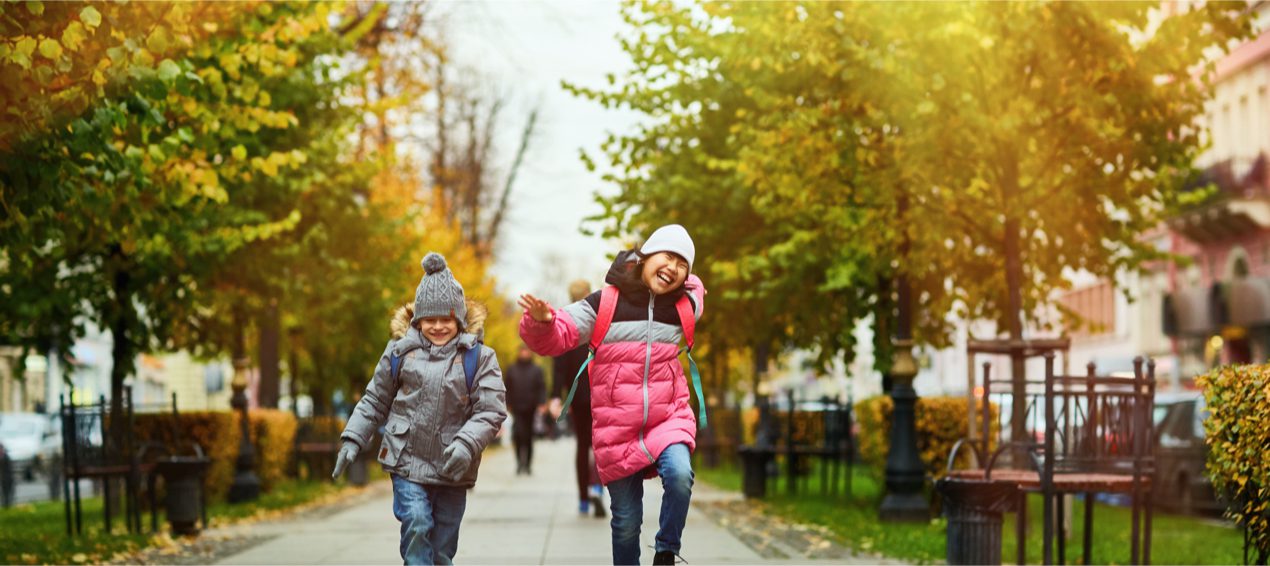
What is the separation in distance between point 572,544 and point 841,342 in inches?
372

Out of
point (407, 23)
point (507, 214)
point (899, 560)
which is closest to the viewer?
point (899, 560)

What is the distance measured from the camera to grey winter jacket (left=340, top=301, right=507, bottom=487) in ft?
27.6

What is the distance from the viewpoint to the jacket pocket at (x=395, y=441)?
8422 millimetres

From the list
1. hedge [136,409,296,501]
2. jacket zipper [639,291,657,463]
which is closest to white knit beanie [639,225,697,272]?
jacket zipper [639,291,657,463]

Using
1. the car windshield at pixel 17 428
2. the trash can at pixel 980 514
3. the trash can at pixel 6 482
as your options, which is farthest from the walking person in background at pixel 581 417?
the car windshield at pixel 17 428

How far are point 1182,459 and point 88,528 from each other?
1152 centimetres

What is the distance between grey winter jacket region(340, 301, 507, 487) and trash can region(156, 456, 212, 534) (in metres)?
7.27

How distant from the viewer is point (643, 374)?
8.63m

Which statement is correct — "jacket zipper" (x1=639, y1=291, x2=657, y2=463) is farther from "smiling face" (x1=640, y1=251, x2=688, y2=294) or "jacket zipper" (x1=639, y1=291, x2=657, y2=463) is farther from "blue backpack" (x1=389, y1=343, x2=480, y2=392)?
"blue backpack" (x1=389, y1=343, x2=480, y2=392)

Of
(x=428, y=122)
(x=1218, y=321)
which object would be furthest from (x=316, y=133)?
(x=1218, y=321)

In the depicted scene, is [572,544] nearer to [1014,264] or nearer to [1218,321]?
[1014,264]

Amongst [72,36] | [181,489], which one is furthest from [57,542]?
[72,36]

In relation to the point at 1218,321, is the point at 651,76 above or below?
above

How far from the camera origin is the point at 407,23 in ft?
94.9
